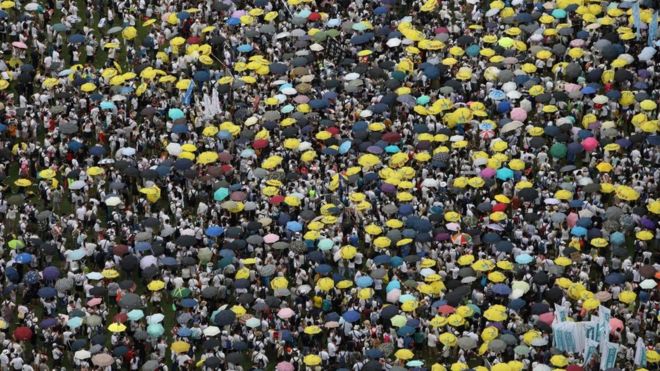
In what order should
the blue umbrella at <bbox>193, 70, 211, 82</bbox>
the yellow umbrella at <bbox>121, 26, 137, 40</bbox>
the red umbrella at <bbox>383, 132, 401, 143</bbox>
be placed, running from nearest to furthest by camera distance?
1. the red umbrella at <bbox>383, 132, 401, 143</bbox>
2. the blue umbrella at <bbox>193, 70, 211, 82</bbox>
3. the yellow umbrella at <bbox>121, 26, 137, 40</bbox>

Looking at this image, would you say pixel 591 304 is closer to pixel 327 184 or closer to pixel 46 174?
pixel 327 184

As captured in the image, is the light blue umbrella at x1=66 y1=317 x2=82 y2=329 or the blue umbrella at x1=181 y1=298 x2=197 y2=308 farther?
the blue umbrella at x1=181 y1=298 x2=197 y2=308

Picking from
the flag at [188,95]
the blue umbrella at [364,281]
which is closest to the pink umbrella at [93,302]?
the blue umbrella at [364,281]

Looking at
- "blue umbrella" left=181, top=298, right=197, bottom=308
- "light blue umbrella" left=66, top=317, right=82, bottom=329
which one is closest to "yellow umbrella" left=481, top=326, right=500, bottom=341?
"blue umbrella" left=181, top=298, right=197, bottom=308

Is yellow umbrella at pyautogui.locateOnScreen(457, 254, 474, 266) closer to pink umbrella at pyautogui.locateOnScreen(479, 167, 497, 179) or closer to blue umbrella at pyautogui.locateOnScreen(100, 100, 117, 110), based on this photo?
pink umbrella at pyautogui.locateOnScreen(479, 167, 497, 179)

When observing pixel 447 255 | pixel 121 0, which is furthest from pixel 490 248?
pixel 121 0

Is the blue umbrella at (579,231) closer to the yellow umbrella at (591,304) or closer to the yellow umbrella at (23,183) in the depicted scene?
the yellow umbrella at (591,304)

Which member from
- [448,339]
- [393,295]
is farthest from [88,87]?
[448,339]
